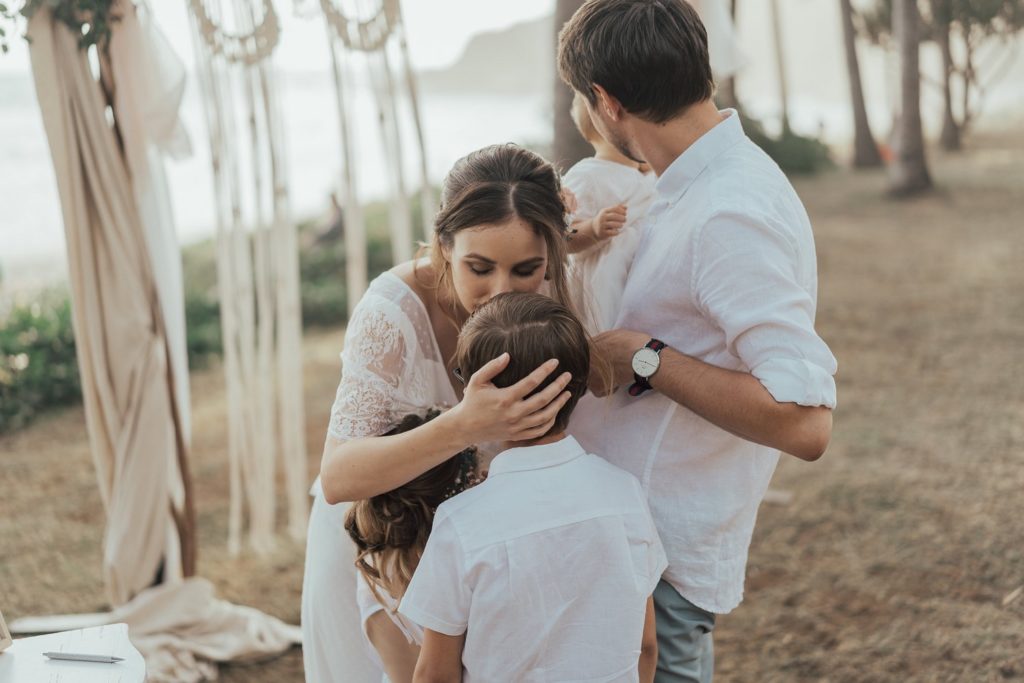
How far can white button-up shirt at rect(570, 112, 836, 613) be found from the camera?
1569 millimetres

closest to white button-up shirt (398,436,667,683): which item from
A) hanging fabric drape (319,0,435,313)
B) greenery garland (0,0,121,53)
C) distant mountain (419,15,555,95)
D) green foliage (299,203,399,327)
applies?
hanging fabric drape (319,0,435,313)

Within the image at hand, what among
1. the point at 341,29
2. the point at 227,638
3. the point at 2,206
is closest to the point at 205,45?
the point at 341,29

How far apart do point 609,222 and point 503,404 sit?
0.60 metres

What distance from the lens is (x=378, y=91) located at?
3.73 metres

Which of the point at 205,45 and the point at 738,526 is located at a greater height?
the point at 205,45

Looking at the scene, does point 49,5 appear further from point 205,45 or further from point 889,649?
point 889,649

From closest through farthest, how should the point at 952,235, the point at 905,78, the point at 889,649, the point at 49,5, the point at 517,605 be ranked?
the point at 517,605
the point at 49,5
the point at 889,649
the point at 952,235
the point at 905,78

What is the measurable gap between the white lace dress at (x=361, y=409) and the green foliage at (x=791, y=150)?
1292cm

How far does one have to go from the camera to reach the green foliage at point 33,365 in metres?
6.57

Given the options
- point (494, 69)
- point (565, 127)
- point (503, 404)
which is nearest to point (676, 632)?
point (503, 404)

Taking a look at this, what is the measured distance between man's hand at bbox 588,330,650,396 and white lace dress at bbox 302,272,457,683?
0.46m

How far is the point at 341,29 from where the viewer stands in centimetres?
353

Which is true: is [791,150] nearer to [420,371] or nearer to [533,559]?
[420,371]

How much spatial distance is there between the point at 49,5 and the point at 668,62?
6.96 feet
